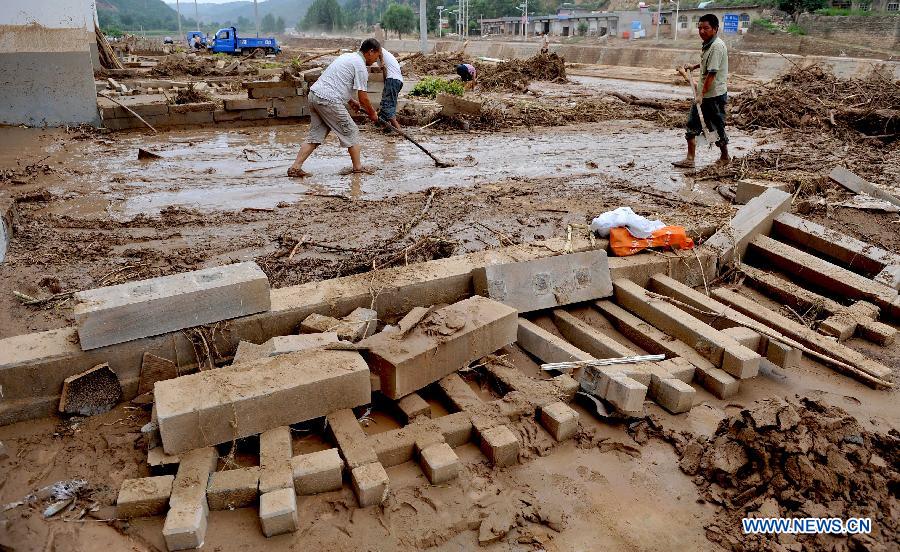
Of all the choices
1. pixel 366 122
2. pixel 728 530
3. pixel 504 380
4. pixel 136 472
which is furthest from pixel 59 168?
pixel 728 530

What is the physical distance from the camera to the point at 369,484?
96.6 inches

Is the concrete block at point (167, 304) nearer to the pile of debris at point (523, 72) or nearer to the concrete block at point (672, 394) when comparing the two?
the concrete block at point (672, 394)

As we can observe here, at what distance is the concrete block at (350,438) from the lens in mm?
2594

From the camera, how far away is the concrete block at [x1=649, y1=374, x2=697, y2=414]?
3156 mm

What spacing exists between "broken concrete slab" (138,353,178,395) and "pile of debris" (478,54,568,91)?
16.9m

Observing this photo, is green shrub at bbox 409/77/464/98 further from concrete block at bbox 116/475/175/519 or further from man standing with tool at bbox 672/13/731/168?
concrete block at bbox 116/475/175/519

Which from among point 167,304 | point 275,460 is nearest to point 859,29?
point 167,304

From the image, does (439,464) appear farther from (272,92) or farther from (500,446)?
(272,92)

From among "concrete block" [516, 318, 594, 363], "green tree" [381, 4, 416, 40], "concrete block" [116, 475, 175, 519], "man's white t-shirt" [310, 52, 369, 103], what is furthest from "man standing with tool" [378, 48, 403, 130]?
"green tree" [381, 4, 416, 40]

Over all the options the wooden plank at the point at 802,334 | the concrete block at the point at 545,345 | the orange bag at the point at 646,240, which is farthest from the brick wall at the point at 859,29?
the concrete block at the point at 545,345

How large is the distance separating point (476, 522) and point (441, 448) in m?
0.37

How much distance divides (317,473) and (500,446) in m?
0.79

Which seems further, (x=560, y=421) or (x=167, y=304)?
(x=167, y=304)

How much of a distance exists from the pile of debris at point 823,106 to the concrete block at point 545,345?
914 centimetres
